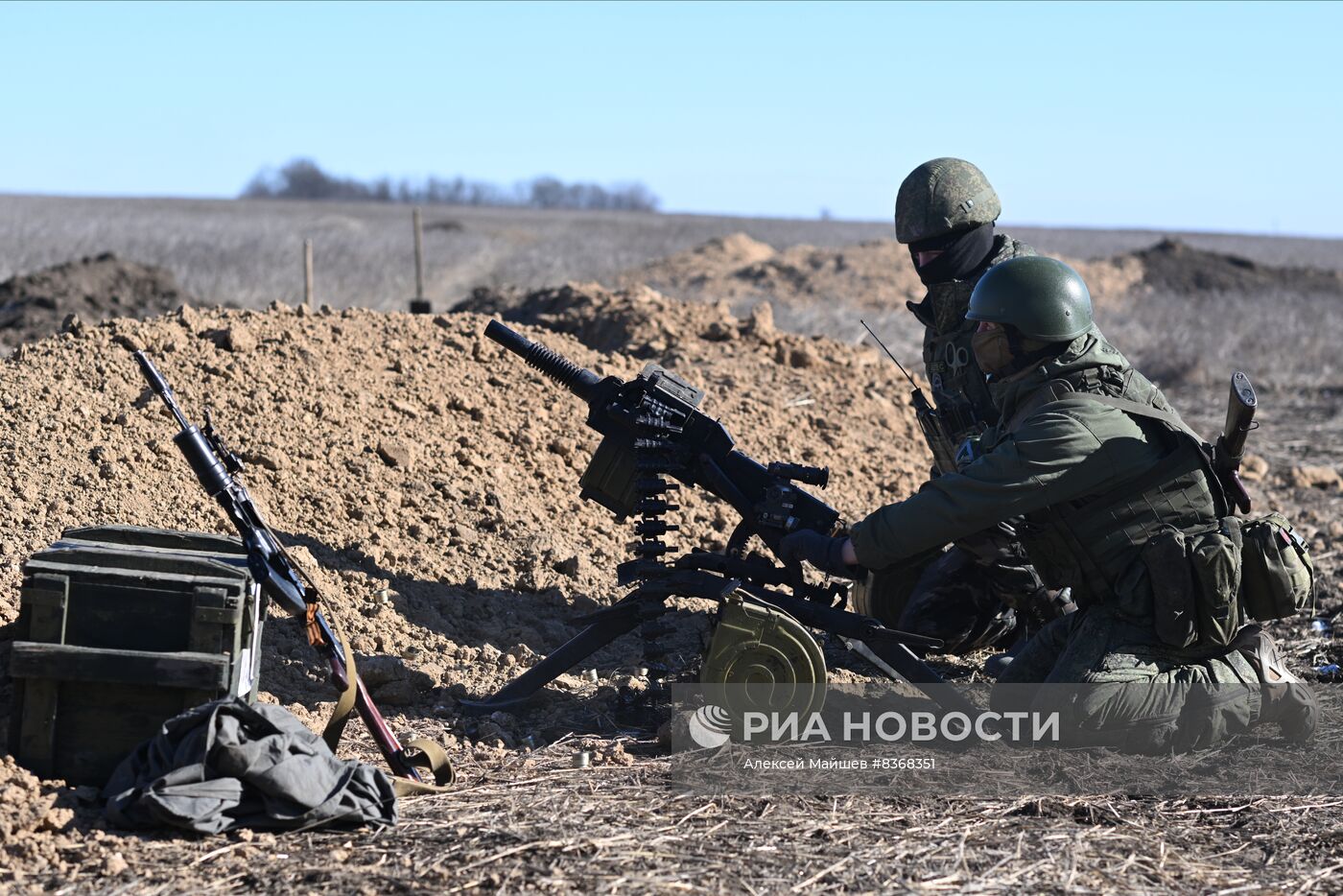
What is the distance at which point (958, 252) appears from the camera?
A: 675 centimetres

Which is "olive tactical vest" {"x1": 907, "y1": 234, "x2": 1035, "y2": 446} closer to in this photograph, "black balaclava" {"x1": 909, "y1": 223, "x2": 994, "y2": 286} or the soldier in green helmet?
"black balaclava" {"x1": 909, "y1": 223, "x2": 994, "y2": 286}

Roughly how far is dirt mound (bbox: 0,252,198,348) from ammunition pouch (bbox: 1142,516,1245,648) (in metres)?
14.1

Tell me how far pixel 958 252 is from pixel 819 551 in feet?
6.94

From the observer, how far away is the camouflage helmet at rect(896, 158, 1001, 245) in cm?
671

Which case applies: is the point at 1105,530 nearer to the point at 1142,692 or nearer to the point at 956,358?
the point at 1142,692

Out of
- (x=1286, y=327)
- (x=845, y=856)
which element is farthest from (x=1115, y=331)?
(x=845, y=856)

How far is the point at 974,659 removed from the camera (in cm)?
678

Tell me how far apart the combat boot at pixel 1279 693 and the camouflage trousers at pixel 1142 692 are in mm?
37

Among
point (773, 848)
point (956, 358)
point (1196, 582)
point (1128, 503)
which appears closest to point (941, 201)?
point (956, 358)

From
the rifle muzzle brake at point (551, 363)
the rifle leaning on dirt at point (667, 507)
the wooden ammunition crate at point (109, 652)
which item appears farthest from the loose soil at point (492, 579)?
the rifle muzzle brake at point (551, 363)

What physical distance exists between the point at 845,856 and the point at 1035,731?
1.39 metres

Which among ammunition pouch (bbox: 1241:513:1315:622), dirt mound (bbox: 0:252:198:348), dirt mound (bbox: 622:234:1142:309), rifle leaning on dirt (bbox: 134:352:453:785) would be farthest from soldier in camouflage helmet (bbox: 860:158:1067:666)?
dirt mound (bbox: 622:234:1142:309)

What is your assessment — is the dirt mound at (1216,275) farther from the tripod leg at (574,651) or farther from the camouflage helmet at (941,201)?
the tripod leg at (574,651)

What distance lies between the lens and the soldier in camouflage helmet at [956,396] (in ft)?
20.6
